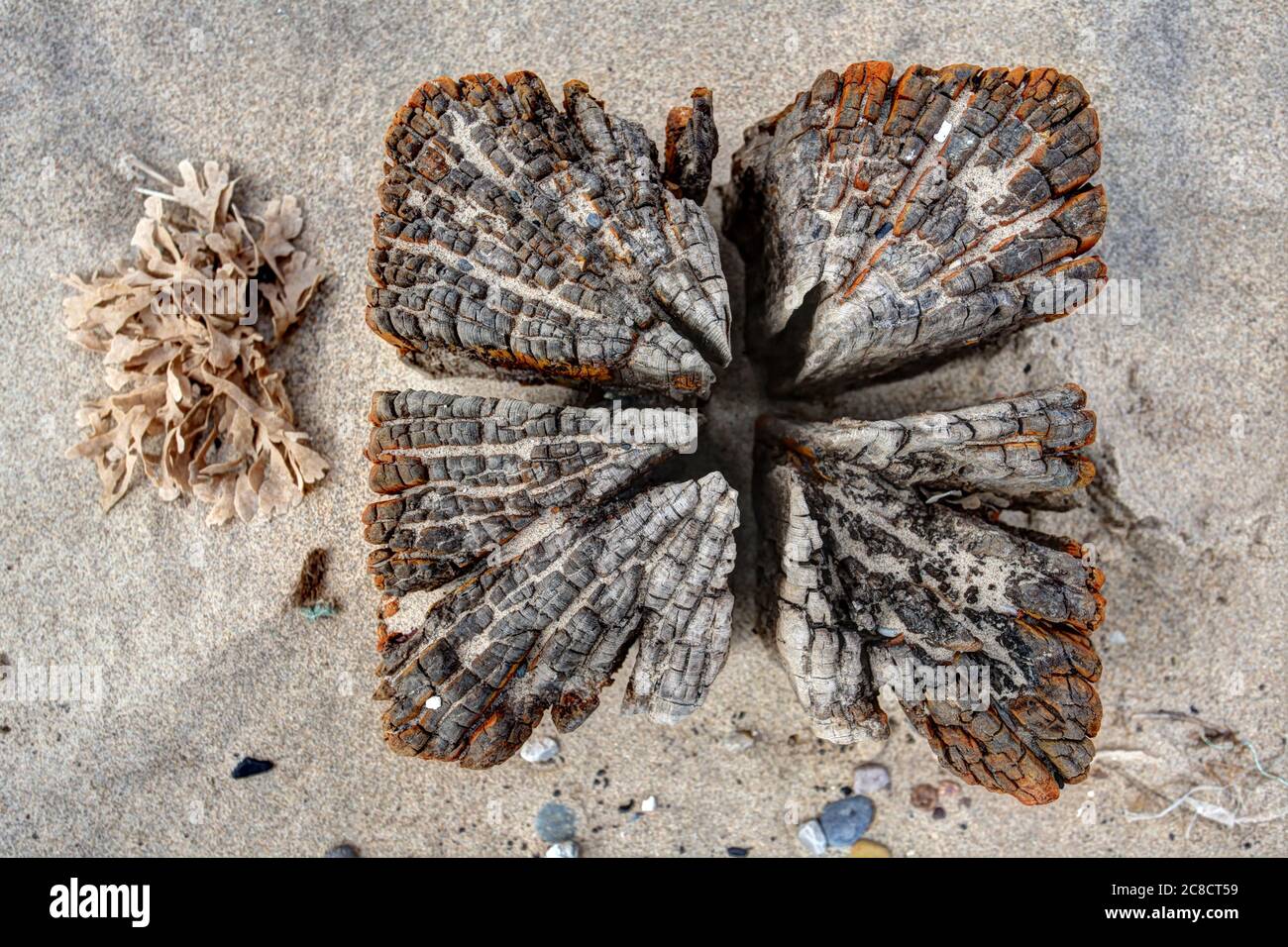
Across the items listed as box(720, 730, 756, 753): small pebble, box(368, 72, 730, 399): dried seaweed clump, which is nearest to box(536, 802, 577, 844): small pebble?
box(720, 730, 756, 753): small pebble

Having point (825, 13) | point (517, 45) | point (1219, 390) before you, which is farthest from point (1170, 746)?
point (517, 45)

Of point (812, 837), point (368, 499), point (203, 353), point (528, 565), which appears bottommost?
point (812, 837)

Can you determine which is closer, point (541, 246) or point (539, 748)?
point (541, 246)

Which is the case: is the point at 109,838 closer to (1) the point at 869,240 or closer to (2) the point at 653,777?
(2) the point at 653,777

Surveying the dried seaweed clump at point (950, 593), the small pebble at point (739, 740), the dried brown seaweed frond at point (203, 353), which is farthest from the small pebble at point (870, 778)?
the dried brown seaweed frond at point (203, 353)

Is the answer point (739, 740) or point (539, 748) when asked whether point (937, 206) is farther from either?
point (539, 748)

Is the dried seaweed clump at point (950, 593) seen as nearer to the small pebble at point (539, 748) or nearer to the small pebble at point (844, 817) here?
the small pebble at point (844, 817)

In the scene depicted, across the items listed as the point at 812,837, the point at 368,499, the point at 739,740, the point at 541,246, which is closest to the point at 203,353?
the point at 368,499
